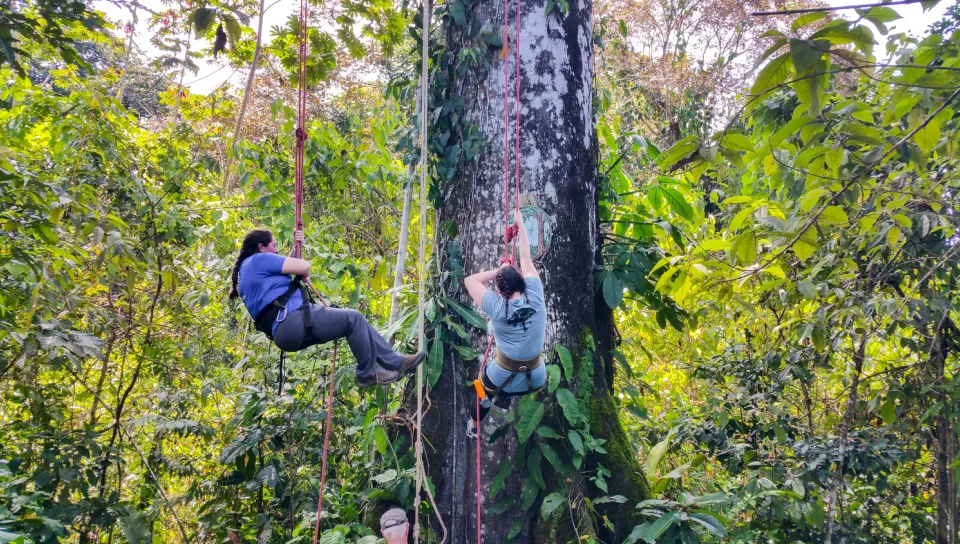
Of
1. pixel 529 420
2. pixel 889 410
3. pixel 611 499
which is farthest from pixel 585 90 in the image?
pixel 889 410

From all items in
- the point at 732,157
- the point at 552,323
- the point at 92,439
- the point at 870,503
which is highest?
the point at 732,157

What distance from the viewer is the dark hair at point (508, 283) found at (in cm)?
294

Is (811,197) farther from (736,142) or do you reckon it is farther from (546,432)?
(546,432)

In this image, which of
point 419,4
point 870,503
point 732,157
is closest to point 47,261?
point 419,4

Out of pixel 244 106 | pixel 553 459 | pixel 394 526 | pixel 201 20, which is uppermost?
pixel 244 106

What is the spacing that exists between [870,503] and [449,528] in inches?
114

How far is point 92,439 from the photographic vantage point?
348 cm

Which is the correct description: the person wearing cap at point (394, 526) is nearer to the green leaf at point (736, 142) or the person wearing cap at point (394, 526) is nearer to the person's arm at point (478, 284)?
the person's arm at point (478, 284)

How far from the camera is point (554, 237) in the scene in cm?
333

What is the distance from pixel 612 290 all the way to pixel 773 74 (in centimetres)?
192

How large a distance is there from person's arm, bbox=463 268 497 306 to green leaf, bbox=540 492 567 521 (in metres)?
1.00

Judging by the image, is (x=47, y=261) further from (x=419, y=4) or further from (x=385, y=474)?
(x=419, y=4)

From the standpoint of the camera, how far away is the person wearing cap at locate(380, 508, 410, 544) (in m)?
3.09

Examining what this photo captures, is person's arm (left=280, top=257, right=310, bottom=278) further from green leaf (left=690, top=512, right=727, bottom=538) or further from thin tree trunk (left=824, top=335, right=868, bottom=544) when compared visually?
thin tree trunk (left=824, top=335, right=868, bottom=544)
